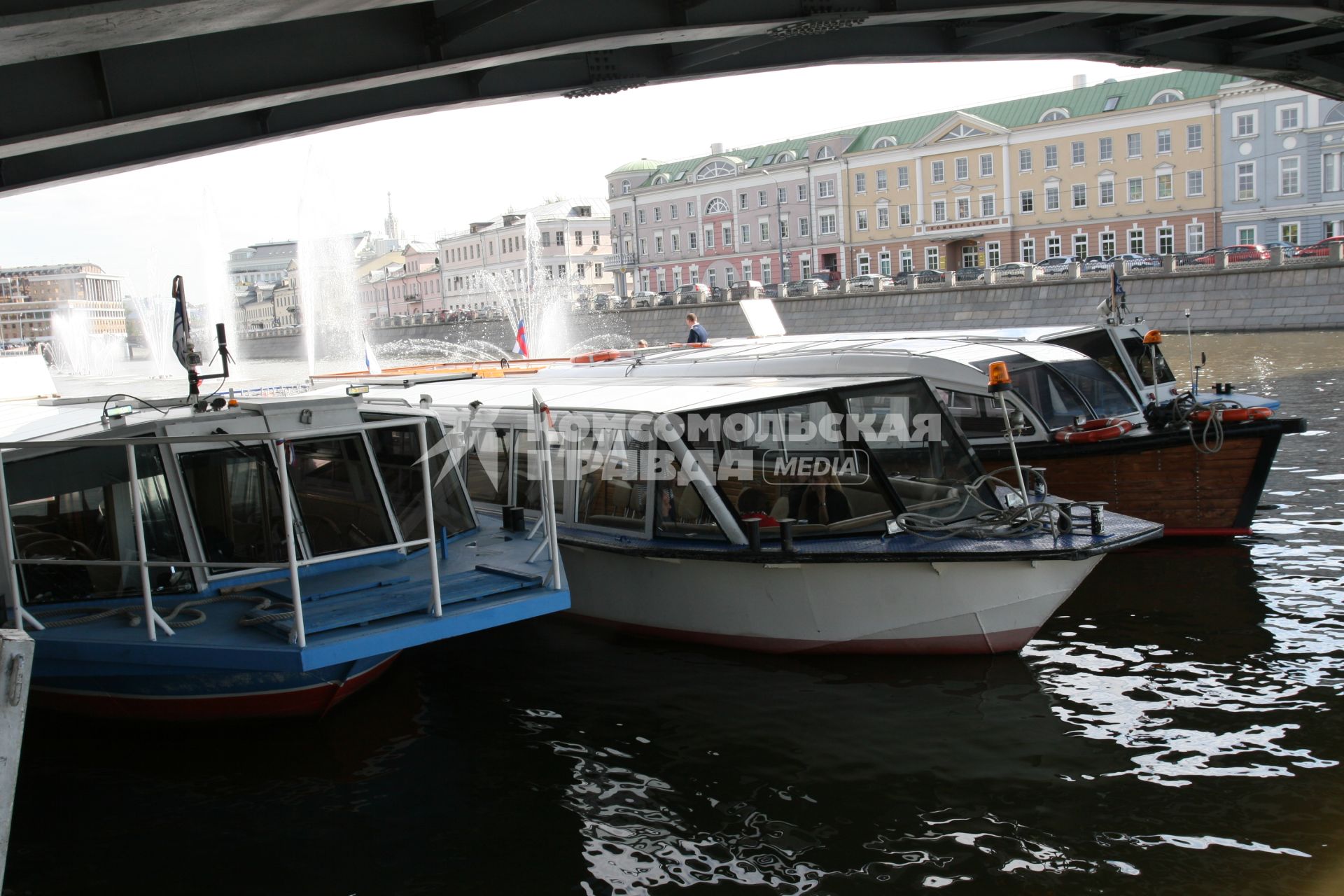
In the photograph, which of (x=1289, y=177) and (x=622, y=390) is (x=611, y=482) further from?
(x=1289, y=177)

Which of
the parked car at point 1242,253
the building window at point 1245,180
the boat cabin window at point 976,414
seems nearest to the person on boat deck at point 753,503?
the boat cabin window at point 976,414

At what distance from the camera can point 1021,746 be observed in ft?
24.1

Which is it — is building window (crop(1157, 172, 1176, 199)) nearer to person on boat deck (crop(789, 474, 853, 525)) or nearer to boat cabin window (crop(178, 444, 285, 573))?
person on boat deck (crop(789, 474, 853, 525))

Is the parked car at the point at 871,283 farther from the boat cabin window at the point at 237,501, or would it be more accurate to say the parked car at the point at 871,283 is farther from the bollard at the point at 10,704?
the bollard at the point at 10,704

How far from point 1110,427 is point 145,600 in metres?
9.75

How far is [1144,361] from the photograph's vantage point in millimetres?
15172

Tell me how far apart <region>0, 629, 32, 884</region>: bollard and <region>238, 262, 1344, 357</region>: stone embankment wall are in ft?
121

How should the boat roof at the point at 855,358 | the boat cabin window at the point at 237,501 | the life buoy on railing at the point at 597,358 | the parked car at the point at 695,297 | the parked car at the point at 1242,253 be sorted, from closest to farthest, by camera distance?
the boat cabin window at the point at 237,501, the boat roof at the point at 855,358, the life buoy on railing at the point at 597,358, the parked car at the point at 1242,253, the parked car at the point at 695,297

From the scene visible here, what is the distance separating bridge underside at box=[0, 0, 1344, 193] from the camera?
759 centimetres

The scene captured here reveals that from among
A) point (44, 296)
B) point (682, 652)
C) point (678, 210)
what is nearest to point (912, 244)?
point (678, 210)

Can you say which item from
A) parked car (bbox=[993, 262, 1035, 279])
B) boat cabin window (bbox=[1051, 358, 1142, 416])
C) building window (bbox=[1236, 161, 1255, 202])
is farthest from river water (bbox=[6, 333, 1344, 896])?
building window (bbox=[1236, 161, 1255, 202])

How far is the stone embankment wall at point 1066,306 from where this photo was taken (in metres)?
41.5

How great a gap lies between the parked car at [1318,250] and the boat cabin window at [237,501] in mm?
44281

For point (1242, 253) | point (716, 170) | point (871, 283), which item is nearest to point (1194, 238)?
point (1242, 253)
